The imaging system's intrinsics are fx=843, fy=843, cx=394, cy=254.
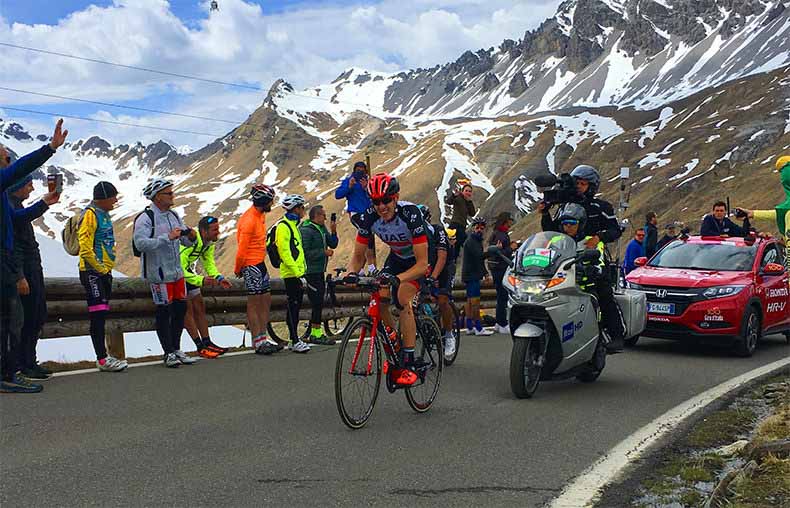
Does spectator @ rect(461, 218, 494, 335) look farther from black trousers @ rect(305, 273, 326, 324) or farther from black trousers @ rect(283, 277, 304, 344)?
black trousers @ rect(283, 277, 304, 344)

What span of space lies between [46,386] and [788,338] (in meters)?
10.9

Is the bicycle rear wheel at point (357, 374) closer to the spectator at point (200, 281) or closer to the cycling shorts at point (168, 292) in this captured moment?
the cycling shorts at point (168, 292)

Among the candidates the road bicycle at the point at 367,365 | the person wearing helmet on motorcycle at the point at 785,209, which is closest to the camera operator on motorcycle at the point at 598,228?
the person wearing helmet on motorcycle at the point at 785,209

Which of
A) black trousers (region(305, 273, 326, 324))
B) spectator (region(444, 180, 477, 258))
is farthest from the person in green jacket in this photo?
spectator (region(444, 180, 477, 258))

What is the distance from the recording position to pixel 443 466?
5.46 metres

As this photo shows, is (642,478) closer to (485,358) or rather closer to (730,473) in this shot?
(730,473)

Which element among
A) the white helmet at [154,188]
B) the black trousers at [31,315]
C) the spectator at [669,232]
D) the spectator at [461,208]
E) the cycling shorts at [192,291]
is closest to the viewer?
the black trousers at [31,315]

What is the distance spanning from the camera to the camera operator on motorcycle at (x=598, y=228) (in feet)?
28.1

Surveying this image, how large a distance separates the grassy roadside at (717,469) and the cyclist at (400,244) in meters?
2.11

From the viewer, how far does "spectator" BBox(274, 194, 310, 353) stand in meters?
11.3

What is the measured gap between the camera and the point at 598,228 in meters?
8.78

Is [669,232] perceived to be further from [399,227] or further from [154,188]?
[399,227]

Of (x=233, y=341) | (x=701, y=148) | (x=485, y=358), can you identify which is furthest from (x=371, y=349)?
(x=701, y=148)

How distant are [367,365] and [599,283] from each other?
3.09 meters
